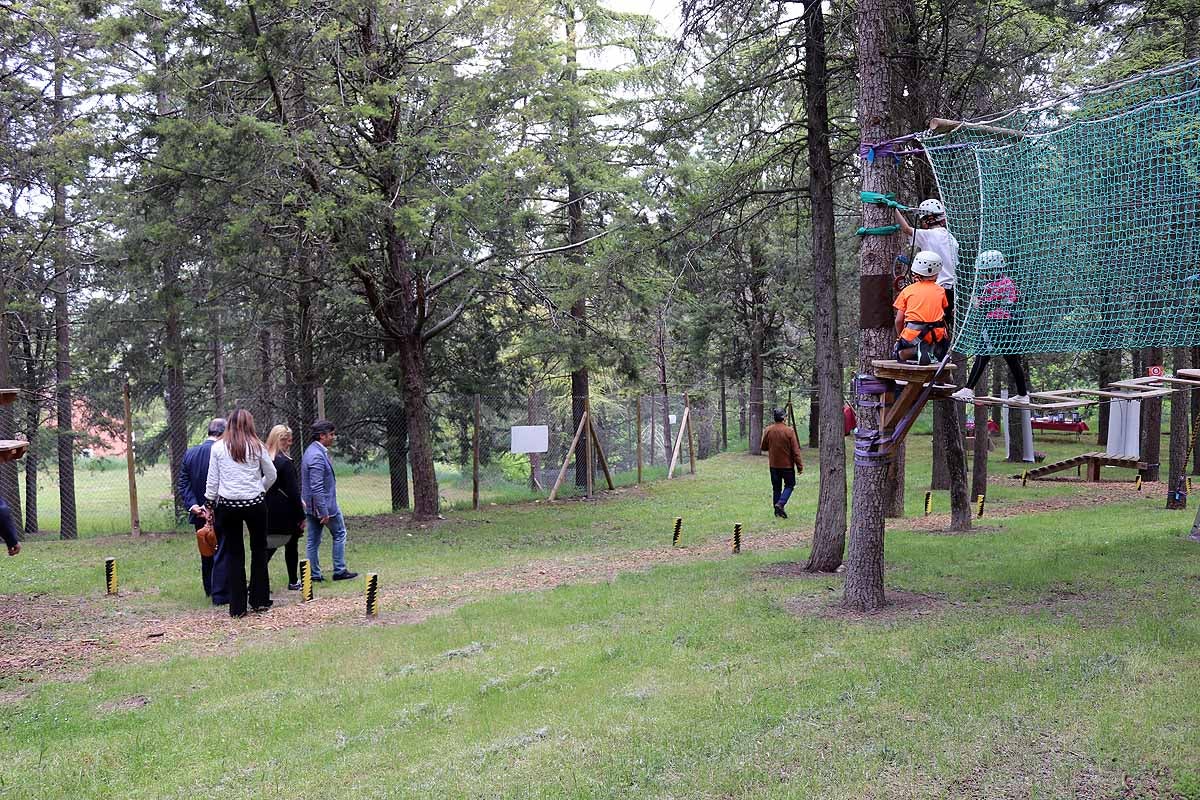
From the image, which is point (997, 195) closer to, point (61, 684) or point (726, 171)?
point (726, 171)

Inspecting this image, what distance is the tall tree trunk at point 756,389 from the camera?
2928cm

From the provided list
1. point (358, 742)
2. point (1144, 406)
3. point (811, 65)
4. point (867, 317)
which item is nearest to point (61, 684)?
point (358, 742)

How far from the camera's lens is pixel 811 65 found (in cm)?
1038

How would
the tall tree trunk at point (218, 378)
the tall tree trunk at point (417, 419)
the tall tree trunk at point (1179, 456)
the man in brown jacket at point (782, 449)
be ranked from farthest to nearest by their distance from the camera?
the tall tree trunk at point (218, 378) < the tall tree trunk at point (417, 419) < the man in brown jacket at point (782, 449) < the tall tree trunk at point (1179, 456)

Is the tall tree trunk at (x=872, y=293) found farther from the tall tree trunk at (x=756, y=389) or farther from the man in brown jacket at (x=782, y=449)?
the tall tree trunk at (x=756, y=389)

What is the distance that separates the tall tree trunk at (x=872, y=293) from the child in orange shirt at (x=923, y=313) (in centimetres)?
89

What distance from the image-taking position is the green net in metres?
6.68

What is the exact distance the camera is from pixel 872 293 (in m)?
7.98

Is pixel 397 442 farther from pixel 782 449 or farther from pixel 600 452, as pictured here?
pixel 782 449

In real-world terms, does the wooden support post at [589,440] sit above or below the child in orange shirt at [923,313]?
below

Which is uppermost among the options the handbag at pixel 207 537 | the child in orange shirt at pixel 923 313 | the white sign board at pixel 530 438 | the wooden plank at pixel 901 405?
the child in orange shirt at pixel 923 313

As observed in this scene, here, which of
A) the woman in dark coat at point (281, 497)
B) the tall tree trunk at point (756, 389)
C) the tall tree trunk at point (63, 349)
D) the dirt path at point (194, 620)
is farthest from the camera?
the tall tree trunk at point (756, 389)

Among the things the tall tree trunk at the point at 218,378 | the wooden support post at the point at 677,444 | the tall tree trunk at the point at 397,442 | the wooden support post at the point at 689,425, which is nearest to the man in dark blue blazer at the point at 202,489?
the tall tree trunk at the point at 397,442

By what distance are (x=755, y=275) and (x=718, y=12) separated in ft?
67.4
